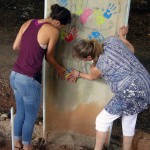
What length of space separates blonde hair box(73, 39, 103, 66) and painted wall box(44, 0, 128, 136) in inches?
19.4

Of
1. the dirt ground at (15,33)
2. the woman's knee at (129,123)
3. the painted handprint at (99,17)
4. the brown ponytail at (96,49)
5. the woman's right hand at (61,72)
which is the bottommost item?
the dirt ground at (15,33)

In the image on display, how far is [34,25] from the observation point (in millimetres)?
3543

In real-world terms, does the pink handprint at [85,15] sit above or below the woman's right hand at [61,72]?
above

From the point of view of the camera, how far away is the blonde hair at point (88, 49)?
131 inches

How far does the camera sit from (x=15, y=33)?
30.5ft

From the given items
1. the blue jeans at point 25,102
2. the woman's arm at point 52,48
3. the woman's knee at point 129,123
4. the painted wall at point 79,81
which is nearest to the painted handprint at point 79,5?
the painted wall at point 79,81

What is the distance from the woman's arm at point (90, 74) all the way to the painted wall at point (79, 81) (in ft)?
0.39

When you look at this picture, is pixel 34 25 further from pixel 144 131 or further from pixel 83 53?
pixel 144 131

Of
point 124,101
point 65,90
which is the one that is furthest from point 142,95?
point 65,90

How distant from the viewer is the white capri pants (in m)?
3.76

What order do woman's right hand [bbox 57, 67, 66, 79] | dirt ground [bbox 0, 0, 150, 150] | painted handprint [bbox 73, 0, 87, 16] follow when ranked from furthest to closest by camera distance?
dirt ground [bbox 0, 0, 150, 150] → woman's right hand [bbox 57, 67, 66, 79] → painted handprint [bbox 73, 0, 87, 16]

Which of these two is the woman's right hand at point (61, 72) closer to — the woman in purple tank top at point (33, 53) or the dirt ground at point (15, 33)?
the woman in purple tank top at point (33, 53)

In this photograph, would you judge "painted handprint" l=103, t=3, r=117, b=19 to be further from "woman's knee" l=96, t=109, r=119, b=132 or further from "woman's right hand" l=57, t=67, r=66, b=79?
"woman's knee" l=96, t=109, r=119, b=132

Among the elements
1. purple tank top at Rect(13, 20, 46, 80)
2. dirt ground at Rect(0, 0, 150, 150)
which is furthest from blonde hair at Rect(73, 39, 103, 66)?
dirt ground at Rect(0, 0, 150, 150)
